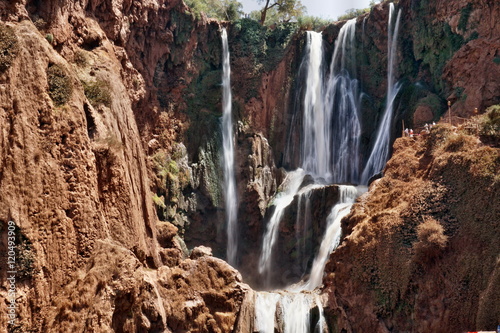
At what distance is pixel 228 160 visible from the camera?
39.8 m

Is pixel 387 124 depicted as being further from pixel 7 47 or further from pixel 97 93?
pixel 7 47

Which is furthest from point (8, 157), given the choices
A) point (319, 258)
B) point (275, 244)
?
point (275, 244)

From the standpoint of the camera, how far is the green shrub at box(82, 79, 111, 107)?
25.6 m

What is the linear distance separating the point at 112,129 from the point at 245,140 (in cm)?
1621

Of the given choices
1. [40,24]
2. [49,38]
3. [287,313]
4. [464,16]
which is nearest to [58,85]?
[49,38]

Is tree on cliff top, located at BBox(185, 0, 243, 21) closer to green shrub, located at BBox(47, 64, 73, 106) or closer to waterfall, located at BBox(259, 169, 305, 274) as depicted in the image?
waterfall, located at BBox(259, 169, 305, 274)

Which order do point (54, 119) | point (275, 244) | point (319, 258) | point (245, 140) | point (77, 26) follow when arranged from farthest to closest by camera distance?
1. point (245, 140)
2. point (275, 244)
3. point (319, 258)
4. point (77, 26)
5. point (54, 119)

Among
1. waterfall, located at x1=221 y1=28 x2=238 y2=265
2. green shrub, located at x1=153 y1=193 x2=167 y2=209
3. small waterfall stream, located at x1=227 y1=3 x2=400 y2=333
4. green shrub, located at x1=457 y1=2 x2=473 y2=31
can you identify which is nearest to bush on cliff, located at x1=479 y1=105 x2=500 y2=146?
small waterfall stream, located at x1=227 y1=3 x2=400 y2=333

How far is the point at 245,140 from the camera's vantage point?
4056cm

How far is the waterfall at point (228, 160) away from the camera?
38.3 meters

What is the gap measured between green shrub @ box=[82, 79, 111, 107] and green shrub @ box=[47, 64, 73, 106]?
6.62 ft

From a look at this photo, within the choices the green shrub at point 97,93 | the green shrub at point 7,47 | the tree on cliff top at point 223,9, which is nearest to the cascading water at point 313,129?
the tree on cliff top at point 223,9

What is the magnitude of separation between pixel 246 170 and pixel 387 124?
9.82 metres

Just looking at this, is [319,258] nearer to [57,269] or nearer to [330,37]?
[57,269]
